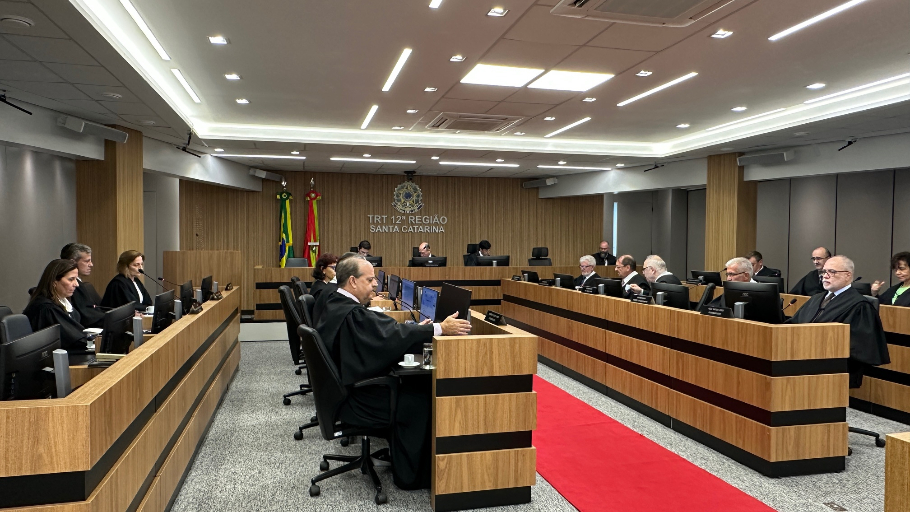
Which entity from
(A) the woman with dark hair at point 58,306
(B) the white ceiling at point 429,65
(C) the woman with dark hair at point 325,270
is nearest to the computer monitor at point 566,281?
(B) the white ceiling at point 429,65

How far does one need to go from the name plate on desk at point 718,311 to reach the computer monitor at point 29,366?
4184 mm

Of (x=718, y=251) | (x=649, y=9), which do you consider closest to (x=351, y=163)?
(x=718, y=251)

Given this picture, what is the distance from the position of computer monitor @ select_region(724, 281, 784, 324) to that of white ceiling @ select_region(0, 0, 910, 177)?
201 cm

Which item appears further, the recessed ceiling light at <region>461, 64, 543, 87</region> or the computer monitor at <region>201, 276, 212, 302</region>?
the computer monitor at <region>201, 276, 212, 302</region>

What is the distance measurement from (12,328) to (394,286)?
423 centimetres

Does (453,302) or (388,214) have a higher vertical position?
(388,214)

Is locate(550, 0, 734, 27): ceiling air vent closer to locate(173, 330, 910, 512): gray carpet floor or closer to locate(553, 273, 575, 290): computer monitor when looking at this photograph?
locate(173, 330, 910, 512): gray carpet floor

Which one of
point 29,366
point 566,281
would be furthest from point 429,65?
point 29,366

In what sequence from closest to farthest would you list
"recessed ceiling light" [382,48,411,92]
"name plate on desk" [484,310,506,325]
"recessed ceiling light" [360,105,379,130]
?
1. "name plate on desk" [484,310,506,325]
2. "recessed ceiling light" [382,48,411,92]
3. "recessed ceiling light" [360,105,379,130]

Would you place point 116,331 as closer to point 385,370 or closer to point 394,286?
point 385,370

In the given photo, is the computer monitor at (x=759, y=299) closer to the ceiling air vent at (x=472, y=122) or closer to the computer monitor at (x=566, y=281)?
the computer monitor at (x=566, y=281)

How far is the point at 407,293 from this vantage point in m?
6.46

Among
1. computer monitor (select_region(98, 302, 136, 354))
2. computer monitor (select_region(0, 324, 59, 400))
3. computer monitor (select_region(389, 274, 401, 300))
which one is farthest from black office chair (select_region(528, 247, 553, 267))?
computer monitor (select_region(0, 324, 59, 400))

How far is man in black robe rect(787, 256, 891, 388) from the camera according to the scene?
457 cm
